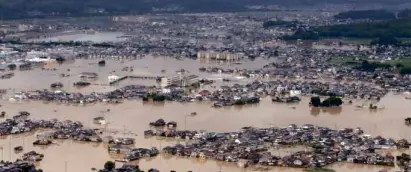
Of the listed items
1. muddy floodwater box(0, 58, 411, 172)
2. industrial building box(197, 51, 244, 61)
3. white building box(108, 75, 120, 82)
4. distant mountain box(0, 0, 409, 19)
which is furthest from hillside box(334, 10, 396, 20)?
muddy floodwater box(0, 58, 411, 172)

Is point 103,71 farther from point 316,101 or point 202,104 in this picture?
point 316,101

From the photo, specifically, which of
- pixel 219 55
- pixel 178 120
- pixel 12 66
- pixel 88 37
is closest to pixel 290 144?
pixel 178 120

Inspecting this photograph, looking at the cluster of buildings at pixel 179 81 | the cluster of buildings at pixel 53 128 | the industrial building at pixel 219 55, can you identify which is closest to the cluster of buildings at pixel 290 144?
the cluster of buildings at pixel 53 128

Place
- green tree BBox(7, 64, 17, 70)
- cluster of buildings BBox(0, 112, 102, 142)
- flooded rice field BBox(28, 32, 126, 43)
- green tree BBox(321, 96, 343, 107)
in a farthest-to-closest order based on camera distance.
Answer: flooded rice field BBox(28, 32, 126, 43), green tree BBox(7, 64, 17, 70), green tree BBox(321, 96, 343, 107), cluster of buildings BBox(0, 112, 102, 142)

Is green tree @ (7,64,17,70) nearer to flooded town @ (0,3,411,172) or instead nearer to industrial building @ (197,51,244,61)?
flooded town @ (0,3,411,172)

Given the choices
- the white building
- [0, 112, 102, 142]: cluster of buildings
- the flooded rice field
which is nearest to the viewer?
[0, 112, 102, 142]: cluster of buildings

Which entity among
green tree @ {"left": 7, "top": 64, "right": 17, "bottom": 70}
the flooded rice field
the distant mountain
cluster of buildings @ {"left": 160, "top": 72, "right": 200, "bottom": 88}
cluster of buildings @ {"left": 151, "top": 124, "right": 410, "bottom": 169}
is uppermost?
the distant mountain

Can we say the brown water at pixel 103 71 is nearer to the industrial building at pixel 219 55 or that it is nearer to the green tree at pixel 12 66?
the industrial building at pixel 219 55

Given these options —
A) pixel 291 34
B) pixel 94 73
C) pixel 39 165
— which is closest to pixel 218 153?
pixel 39 165
